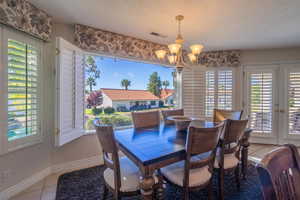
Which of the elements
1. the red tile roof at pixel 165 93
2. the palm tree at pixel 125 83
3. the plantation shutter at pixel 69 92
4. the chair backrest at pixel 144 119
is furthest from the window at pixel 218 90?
the plantation shutter at pixel 69 92

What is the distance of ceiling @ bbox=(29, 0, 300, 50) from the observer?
6.82ft

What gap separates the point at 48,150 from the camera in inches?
101

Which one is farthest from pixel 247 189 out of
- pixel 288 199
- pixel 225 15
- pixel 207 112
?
pixel 225 15

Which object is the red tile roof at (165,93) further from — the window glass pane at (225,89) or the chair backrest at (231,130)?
the chair backrest at (231,130)

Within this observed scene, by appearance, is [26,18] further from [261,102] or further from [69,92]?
[261,102]

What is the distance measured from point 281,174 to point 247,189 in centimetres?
179

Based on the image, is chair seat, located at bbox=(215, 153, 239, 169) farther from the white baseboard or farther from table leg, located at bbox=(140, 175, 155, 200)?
the white baseboard

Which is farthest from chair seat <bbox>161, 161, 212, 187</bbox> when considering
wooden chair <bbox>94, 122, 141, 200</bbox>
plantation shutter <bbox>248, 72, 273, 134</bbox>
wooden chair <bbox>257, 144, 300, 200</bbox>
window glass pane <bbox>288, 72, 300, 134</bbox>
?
window glass pane <bbox>288, 72, 300, 134</bbox>

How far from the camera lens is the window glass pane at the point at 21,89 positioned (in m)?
2.02

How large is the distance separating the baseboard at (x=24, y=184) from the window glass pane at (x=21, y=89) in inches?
25.0

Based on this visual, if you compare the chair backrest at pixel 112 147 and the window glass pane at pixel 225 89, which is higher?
the window glass pane at pixel 225 89

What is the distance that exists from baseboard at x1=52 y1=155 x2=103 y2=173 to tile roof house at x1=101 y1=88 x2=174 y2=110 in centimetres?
105

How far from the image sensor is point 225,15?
2.35 m

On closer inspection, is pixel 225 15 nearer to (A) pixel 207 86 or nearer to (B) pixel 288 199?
(A) pixel 207 86
